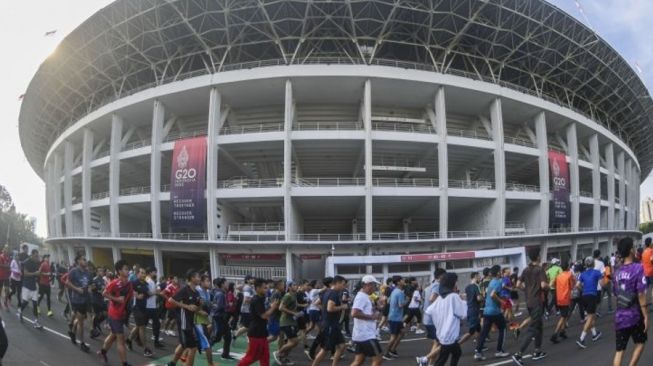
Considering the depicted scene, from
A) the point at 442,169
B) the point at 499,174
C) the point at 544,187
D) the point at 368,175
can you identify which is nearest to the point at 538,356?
the point at 368,175

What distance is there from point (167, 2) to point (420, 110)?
60.3ft

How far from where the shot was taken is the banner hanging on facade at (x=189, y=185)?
77.7 ft

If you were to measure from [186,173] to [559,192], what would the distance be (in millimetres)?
26319

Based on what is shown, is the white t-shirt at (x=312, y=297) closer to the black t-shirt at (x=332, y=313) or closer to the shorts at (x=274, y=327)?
the shorts at (x=274, y=327)

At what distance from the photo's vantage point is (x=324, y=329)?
698 centimetres

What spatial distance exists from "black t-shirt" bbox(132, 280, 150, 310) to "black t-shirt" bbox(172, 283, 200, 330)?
2.84 metres

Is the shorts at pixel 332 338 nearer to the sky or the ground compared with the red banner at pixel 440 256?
nearer to the sky

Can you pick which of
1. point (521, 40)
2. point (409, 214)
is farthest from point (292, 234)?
point (521, 40)

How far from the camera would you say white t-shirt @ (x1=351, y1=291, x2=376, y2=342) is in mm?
5812

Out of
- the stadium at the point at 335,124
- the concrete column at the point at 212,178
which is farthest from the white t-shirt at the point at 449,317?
the concrete column at the point at 212,178

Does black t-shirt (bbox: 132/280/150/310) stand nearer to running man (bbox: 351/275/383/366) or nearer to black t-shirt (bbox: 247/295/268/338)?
black t-shirt (bbox: 247/295/268/338)

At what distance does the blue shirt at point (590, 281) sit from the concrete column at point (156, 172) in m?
24.2

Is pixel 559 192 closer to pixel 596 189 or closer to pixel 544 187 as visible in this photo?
A: pixel 544 187

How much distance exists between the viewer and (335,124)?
26.8 m
